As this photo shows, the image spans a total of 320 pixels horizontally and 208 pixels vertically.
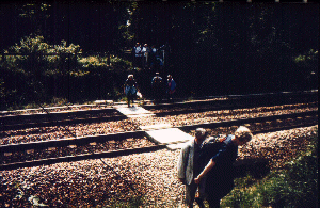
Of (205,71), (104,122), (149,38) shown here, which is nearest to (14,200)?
(104,122)

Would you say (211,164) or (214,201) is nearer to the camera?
(211,164)

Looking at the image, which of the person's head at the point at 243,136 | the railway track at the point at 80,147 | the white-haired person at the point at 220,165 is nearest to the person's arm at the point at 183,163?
the white-haired person at the point at 220,165

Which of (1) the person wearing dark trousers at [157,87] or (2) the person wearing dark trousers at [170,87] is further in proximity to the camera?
(2) the person wearing dark trousers at [170,87]

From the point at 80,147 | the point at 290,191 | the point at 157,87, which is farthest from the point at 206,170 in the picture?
the point at 157,87

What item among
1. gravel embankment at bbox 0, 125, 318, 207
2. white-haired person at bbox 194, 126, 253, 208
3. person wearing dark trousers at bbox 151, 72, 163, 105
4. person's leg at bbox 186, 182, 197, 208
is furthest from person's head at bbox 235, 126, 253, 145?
person wearing dark trousers at bbox 151, 72, 163, 105

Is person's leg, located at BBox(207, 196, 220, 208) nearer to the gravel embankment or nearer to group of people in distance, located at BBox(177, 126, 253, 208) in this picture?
group of people in distance, located at BBox(177, 126, 253, 208)

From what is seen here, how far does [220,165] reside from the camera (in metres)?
3.96

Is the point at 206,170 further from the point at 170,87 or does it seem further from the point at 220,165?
the point at 170,87

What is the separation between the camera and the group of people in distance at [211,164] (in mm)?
3942

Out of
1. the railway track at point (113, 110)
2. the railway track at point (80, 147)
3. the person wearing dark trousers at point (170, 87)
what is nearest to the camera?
the railway track at point (80, 147)

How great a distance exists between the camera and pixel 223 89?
20047mm

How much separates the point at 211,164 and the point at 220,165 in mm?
126

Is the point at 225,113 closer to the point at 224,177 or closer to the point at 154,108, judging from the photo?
the point at 154,108

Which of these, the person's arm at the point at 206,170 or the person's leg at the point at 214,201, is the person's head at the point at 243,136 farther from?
the person's leg at the point at 214,201
